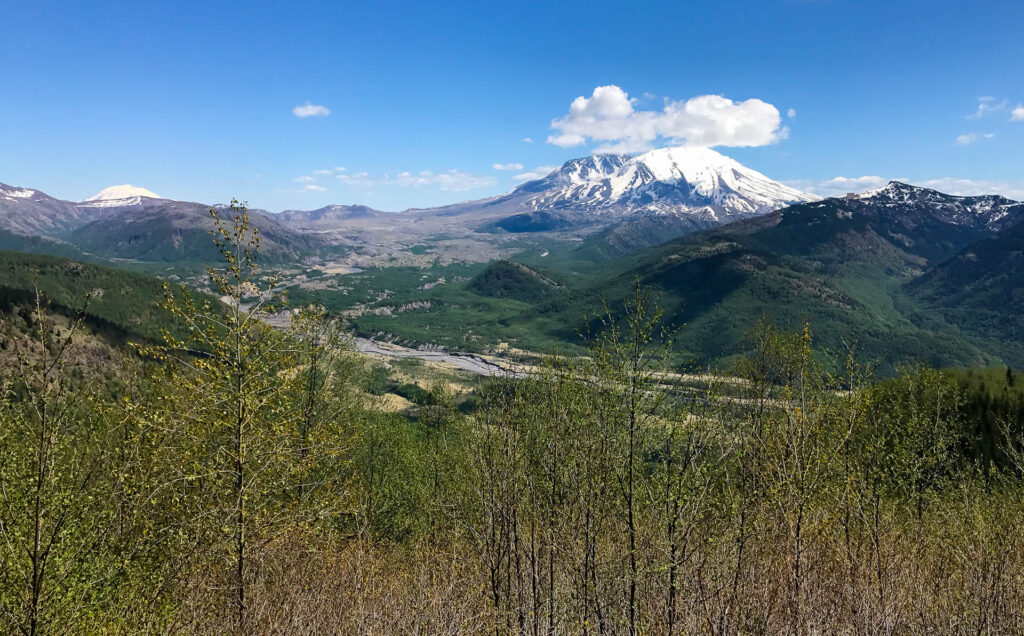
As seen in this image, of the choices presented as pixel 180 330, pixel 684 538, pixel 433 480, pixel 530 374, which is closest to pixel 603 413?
pixel 684 538

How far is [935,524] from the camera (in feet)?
93.0

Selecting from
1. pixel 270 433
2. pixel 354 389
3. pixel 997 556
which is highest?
pixel 270 433

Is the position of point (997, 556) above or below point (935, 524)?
above

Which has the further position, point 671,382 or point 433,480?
point 433,480

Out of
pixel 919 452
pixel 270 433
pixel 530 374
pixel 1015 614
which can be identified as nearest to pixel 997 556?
pixel 1015 614

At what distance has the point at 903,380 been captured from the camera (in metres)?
47.8

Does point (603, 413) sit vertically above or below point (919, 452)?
above

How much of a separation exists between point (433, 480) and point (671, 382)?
30769mm

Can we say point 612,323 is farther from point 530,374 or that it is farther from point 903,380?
point 903,380

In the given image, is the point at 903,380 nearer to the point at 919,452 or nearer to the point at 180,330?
the point at 919,452

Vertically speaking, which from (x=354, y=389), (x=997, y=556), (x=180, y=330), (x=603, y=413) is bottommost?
(x=180, y=330)

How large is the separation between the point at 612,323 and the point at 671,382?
549 centimetres

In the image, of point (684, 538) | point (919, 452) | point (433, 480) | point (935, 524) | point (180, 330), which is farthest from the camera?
point (180, 330)

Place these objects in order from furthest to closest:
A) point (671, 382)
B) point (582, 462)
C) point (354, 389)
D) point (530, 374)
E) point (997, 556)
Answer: point (354, 389) < point (530, 374) < point (671, 382) < point (582, 462) < point (997, 556)
